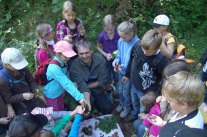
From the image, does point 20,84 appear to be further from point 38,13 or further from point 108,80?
point 38,13

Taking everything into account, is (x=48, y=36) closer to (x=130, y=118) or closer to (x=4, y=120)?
(x=4, y=120)

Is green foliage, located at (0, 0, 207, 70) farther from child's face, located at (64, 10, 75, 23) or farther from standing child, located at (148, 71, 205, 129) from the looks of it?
standing child, located at (148, 71, 205, 129)

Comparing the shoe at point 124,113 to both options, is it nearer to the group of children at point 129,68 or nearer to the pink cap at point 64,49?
the group of children at point 129,68

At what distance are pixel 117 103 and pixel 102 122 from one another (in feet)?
2.76

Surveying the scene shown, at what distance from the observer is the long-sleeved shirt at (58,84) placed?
414 cm

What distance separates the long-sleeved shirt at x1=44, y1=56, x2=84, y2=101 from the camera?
414 centimetres

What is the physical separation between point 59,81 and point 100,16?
12.7ft

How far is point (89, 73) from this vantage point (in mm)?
4664

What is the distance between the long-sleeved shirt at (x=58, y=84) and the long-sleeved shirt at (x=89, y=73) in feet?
0.78

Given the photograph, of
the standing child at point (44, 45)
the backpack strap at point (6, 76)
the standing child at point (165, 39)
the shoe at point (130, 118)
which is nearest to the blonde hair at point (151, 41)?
the standing child at point (165, 39)

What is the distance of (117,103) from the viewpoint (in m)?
5.48

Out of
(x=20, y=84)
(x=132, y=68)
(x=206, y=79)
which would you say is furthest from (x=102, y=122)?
(x=206, y=79)

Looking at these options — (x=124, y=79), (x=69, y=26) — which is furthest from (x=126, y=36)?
(x=69, y=26)

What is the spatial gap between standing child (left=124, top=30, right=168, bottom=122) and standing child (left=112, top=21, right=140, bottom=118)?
14cm
